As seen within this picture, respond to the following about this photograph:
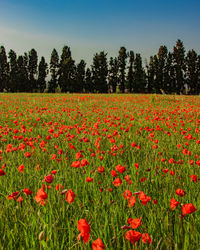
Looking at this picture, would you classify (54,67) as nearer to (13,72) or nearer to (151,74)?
(13,72)

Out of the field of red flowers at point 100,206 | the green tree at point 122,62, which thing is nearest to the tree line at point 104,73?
the green tree at point 122,62

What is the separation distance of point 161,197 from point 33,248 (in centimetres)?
101

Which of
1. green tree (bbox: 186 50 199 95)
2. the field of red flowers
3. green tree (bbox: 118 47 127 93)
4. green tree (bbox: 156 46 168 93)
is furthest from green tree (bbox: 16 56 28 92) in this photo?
the field of red flowers

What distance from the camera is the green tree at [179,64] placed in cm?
4872

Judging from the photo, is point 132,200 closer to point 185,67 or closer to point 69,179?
point 69,179

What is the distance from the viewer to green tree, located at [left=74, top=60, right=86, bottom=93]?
178ft

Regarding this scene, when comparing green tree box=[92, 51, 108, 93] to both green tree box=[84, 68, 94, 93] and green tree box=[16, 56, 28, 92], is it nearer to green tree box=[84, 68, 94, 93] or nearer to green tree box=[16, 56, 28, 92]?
green tree box=[84, 68, 94, 93]

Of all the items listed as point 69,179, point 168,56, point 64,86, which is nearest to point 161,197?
point 69,179

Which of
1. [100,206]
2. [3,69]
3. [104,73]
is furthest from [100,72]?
[100,206]

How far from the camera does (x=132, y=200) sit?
47.2 inches

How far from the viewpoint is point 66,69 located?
48.9 m

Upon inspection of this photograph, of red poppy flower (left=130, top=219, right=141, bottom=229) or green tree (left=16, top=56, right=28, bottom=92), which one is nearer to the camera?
red poppy flower (left=130, top=219, right=141, bottom=229)

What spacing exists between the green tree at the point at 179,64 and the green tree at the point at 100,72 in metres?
16.8

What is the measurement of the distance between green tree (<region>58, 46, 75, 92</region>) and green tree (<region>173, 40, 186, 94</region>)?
79.8 feet
